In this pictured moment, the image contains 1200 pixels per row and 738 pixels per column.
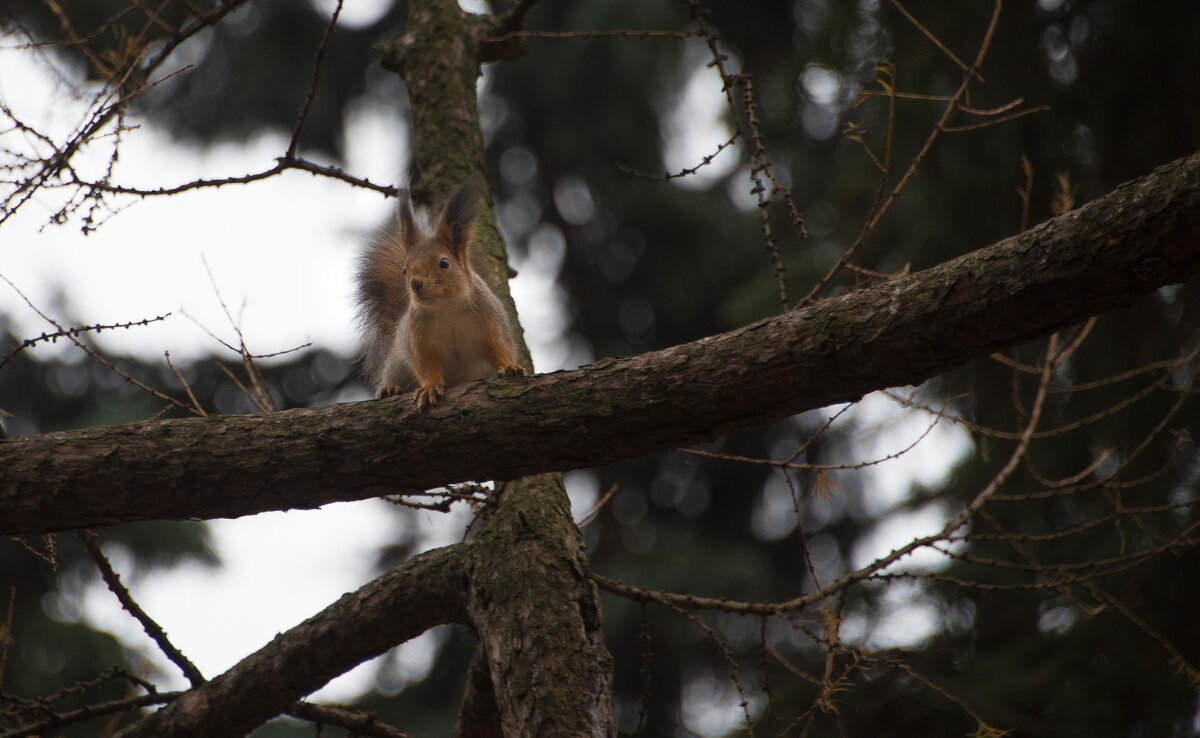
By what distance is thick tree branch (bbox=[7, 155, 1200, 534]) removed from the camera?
130 cm

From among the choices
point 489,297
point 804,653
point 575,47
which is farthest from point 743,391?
point 575,47

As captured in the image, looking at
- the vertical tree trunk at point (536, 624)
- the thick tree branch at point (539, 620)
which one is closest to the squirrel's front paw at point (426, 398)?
the vertical tree trunk at point (536, 624)

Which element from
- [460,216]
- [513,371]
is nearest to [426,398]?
[513,371]

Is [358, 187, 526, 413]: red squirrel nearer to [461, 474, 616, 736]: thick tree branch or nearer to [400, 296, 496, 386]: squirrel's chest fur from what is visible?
[400, 296, 496, 386]: squirrel's chest fur

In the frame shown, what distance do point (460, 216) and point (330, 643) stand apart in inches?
46.7

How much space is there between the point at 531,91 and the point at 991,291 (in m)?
7.06

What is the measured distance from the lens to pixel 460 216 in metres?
2.69

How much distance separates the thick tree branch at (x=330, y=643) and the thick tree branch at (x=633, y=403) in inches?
15.9

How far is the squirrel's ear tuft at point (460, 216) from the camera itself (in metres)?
2.63

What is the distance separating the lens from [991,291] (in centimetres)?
137

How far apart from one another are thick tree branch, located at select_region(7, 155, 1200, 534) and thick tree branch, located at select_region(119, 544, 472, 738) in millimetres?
403

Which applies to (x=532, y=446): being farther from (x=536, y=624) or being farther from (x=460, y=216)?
(x=460, y=216)

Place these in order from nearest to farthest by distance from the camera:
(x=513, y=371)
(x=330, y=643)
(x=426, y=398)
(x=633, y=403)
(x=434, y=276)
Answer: (x=633, y=403) → (x=426, y=398) → (x=330, y=643) → (x=513, y=371) → (x=434, y=276)

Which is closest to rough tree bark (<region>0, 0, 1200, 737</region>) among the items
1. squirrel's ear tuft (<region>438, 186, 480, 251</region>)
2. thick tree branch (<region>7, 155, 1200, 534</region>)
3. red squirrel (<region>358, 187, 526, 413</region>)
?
thick tree branch (<region>7, 155, 1200, 534</region>)
